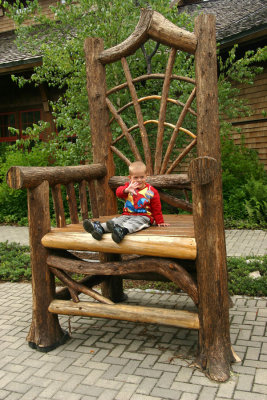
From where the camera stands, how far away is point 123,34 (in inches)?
249

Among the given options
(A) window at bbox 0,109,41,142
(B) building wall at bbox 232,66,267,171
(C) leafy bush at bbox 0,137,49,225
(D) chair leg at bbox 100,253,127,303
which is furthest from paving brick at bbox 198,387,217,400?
(A) window at bbox 0,109,41,142

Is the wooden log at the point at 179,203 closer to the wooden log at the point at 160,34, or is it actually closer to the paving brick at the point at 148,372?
the wooden log at the point at 160,34

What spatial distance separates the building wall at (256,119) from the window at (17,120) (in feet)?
18.2

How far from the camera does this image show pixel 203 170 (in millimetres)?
2363

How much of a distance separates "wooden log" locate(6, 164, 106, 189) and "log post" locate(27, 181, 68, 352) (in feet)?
0.25

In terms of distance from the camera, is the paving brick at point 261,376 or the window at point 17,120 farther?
the window at point 17,120

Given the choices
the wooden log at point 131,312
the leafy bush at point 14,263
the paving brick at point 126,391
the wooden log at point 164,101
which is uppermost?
the wooden log at point 164,101

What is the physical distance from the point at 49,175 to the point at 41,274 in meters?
0.71

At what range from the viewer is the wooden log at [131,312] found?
258cm

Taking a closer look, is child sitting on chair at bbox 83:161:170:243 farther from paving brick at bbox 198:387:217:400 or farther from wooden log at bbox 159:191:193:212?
paving brick at bbox 198:387:217:400

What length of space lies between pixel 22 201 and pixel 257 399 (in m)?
7.63

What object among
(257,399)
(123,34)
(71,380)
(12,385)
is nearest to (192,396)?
(257,399)

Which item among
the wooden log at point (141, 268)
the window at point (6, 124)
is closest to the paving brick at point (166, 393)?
the wooden log at point (141, 268)

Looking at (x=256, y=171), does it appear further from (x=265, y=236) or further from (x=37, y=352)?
(x=37, y=352)
